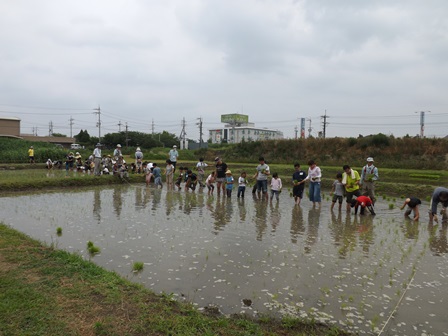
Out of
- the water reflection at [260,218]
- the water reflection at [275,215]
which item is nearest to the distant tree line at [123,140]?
the water reflection at [260,218]

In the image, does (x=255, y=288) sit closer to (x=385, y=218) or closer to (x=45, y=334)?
(x=45, y=334)

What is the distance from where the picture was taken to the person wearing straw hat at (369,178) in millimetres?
12094

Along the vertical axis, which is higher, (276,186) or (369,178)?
(369,178)

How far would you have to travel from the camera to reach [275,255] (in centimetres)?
679

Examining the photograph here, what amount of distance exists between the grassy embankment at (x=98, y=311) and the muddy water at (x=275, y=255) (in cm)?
38

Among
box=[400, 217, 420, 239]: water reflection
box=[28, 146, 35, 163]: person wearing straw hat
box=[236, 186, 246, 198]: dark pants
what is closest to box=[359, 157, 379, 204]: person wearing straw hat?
box=[400, 217, 420, 239]: water reflection

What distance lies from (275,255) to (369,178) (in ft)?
23.2

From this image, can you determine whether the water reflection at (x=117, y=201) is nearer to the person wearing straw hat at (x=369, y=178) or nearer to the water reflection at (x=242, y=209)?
the water reflection at (x=242, y=209)

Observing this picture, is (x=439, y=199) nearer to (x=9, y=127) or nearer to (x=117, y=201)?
(x=117, y=201)

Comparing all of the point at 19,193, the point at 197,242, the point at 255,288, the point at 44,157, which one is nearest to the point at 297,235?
the point at 197,242

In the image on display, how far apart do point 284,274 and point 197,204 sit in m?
7.62

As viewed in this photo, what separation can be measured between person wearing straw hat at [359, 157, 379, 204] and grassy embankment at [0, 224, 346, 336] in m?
9.17

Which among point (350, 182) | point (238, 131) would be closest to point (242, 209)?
point (350, 182)

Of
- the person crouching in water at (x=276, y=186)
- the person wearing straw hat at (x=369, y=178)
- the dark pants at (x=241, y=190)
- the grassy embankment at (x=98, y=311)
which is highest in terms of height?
the person wearing straw hat at (x=369, y=178)
